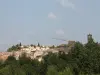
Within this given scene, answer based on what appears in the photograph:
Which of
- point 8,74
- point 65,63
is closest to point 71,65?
point 65,63

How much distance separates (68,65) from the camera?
45.6 metres

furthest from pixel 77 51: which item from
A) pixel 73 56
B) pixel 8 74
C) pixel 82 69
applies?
pixel 8 74

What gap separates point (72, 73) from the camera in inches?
1709

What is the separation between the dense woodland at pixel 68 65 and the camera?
144 ft

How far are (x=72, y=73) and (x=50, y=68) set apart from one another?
3.24 metres

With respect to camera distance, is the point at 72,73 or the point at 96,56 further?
the point at 96,56

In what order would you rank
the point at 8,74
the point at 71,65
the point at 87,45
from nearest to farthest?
the point at 8,74, the point at 71,65, the point at 87,45

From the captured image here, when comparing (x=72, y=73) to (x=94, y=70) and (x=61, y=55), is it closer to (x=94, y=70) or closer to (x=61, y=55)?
(x=94, y=70)

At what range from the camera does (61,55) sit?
172ft

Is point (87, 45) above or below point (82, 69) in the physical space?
above

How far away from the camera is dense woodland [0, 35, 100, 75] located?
43.9m

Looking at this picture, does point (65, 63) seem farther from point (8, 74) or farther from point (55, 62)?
point (8, 74)

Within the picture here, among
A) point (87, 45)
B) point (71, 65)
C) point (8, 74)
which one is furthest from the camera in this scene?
point (87, 45)

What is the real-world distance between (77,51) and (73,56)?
1.05 metres
